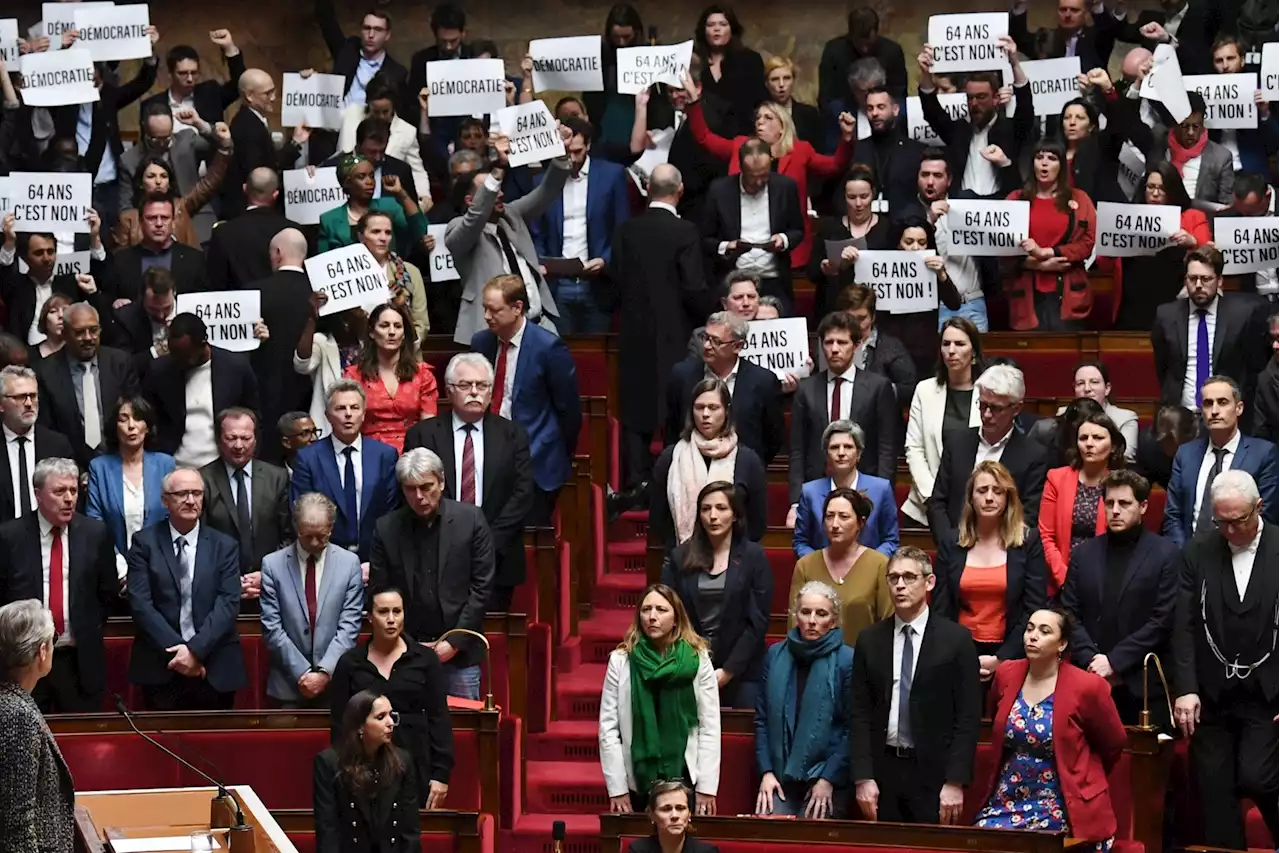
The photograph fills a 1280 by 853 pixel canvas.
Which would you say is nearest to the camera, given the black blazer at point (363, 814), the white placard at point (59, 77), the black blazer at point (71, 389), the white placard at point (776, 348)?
the black blazer at point (363, 814)

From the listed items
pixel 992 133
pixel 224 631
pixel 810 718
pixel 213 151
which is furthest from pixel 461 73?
pixel 810 718

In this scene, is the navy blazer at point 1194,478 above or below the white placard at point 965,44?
below

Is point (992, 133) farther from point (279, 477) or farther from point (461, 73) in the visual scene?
point (279, 477)

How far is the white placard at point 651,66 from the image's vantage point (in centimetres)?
1096

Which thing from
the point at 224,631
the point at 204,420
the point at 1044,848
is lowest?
A: the point at 1044,848

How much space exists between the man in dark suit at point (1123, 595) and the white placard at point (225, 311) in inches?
135

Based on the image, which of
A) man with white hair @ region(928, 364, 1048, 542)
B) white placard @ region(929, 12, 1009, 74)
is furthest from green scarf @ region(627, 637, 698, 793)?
white placard @ region(929, 12, 1009, 74)

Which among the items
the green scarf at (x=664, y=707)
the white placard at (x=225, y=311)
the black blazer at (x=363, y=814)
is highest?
the white placard at (x=225, y=311)

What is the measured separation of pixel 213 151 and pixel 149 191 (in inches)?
54.1

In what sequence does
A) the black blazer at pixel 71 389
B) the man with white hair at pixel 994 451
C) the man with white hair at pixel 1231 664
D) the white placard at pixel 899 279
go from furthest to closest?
1. the white placard at pixel 899 279
2. the black blazer at pixel 71 389
3. the man with white hair at pixel 994 451
4. the man with white hair at pixel 1231 664

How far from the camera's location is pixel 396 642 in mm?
7637

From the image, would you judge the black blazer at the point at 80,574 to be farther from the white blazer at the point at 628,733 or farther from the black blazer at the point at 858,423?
the black blazer at the point at 858,423

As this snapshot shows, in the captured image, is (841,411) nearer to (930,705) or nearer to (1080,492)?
(1080,492)

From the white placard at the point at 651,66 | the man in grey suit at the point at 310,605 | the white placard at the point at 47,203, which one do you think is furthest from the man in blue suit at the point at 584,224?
the man in grey suit at the point at 310,605
